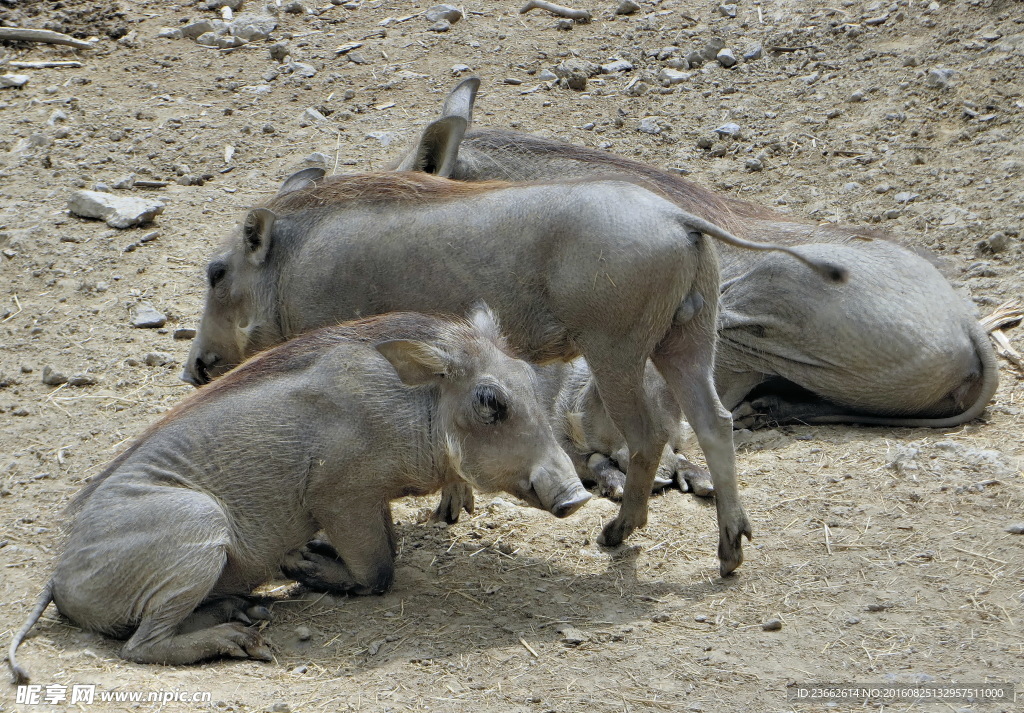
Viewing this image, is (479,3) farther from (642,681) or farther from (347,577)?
(642,681)

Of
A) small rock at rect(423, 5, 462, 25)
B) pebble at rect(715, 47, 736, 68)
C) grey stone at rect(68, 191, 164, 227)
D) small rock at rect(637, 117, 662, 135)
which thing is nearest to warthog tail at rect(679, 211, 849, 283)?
small rock at rect(637, 117, 662, 135)

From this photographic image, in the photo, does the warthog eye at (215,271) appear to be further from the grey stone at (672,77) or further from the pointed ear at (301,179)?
the grey stone at (672,77)

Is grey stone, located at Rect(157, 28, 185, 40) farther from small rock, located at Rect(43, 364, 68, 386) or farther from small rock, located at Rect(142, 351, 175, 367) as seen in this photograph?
small rock, located at Rect(43, 364, 68, 386)

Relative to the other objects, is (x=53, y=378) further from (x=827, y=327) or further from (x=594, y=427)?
(x=827, y=327)

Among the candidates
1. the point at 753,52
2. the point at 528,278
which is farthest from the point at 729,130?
the point at 528,278

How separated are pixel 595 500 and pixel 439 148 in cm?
198

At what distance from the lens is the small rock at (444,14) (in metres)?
10.0

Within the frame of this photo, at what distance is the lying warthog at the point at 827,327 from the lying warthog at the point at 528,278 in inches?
32.0

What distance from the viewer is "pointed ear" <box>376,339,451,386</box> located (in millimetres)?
4285

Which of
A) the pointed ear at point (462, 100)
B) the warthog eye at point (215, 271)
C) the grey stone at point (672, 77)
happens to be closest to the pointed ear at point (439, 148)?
the pointed ear at point (462, 100)

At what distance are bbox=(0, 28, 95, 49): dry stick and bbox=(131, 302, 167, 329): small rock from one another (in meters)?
4.43

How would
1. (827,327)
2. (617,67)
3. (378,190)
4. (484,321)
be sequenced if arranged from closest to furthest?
(484,321) < (378,190) < (827,327) < (617,67)

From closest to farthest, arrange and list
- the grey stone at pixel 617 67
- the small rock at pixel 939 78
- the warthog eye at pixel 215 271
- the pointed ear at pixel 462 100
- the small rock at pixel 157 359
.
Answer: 1. the warthog eye at pixel 215 271
2. the small rock at pixel 157 359
3. the pointed ear at pixel 462 100
4. the small rock at pixel 939 78
5. the grey stone at pixel 617 67

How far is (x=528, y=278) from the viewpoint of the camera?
470 cm
